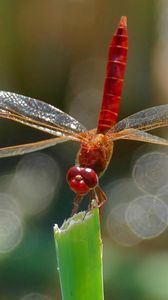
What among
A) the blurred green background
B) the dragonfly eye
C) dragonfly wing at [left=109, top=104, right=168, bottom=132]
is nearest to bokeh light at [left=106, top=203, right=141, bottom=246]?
the blurred green background

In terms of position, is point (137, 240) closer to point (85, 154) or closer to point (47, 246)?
point (47, 246)

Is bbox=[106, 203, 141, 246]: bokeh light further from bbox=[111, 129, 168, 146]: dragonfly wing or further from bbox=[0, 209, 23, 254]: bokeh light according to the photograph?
bbox=[111, 129, 168, 146]: dragonfly wing

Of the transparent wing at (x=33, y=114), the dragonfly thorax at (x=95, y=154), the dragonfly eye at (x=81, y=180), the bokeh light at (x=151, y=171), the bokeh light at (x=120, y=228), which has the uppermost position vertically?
the transparent wing at (x=33, y=114)

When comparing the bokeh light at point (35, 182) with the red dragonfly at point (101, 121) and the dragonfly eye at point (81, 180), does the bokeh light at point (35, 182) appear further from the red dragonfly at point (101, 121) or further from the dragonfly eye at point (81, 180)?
the dragonfly eye at point (81, 180)

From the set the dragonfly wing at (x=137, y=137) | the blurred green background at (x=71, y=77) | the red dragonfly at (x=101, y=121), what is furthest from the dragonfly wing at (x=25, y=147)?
the blurred green background at (x=71, y=77)

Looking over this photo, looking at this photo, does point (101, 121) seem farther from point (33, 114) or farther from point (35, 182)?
point (35, 182)

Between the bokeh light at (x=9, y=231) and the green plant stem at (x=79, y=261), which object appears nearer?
the green plant stem at (x=79, y=261)

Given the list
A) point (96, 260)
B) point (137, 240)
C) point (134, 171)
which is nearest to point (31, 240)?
point (137, 240)
